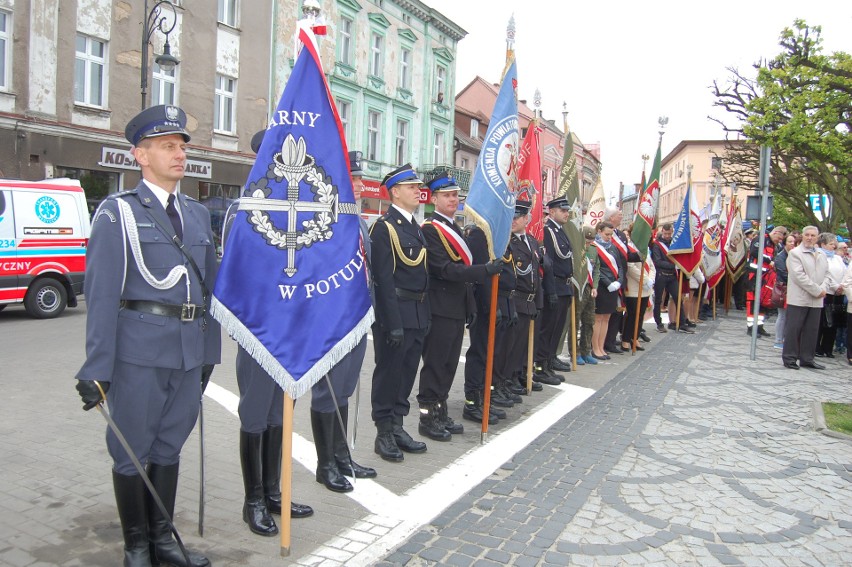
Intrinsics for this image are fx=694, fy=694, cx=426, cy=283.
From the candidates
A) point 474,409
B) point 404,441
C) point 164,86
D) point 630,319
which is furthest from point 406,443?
point 164,86

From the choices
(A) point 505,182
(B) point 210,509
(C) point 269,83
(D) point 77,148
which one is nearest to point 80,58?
(D) point 77,148

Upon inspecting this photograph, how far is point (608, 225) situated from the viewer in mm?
10641

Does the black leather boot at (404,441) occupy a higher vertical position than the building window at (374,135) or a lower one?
lower

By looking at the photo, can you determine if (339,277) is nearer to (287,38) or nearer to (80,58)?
(80,58)

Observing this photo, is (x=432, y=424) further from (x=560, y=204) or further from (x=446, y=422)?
(x=560, y=204)

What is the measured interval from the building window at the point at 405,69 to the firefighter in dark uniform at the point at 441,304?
2940 centimetres

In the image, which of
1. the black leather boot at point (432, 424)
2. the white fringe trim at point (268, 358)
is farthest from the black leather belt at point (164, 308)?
the black leather boot at point (432, 424)

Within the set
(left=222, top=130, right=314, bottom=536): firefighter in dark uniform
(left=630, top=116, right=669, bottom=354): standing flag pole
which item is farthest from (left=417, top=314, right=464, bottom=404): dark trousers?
(left=630, top=116, right=669, bottom=354): standing flag pole

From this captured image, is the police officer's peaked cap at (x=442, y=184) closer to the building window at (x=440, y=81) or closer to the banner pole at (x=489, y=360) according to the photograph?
the banner pole at (x=489, y=360)

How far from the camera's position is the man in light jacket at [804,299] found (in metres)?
10.4

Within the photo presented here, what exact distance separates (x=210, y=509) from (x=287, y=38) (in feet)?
77.3

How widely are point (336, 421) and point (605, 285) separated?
630 centimetres

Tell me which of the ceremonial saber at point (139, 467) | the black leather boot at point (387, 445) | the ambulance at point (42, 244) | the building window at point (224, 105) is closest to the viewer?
the ceremonial saber at point (139, 467)

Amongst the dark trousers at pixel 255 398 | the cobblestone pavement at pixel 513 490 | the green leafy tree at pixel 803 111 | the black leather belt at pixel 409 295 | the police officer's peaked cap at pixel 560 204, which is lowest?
the cobblestone pavement at pixel 513 490
